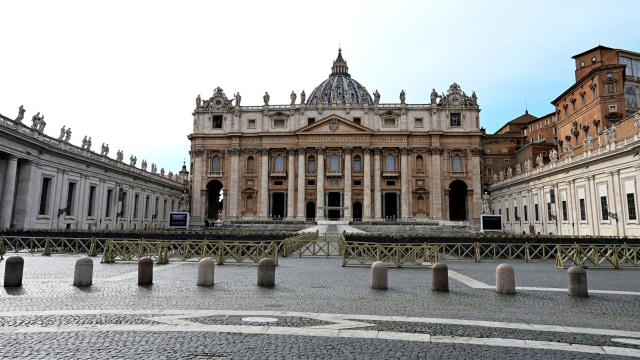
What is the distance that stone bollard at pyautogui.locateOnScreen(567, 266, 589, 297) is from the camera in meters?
10.2

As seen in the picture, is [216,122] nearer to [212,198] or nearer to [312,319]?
[212,198]

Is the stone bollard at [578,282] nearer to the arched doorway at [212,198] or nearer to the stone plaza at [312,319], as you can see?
the stone plaza at [312,319]

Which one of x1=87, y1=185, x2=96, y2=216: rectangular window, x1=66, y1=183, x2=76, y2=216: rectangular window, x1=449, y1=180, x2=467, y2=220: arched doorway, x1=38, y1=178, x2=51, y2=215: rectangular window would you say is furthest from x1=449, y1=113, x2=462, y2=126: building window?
x1=38, y1=178, x2=51, y2=215: rectangular window

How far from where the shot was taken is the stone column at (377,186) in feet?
207

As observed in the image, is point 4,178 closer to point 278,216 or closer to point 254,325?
point 254,325

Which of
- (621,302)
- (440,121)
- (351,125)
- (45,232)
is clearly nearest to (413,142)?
(440,121)

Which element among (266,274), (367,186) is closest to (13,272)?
(266,274)

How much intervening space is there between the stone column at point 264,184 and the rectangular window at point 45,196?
3222 centimetres

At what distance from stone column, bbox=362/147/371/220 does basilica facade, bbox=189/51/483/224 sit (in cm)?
16

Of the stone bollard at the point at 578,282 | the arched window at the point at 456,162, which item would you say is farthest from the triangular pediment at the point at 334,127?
the stone bollard at the point at 578,282

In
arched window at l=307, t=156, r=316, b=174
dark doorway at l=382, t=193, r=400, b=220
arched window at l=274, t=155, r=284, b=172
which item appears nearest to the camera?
dark doorway at l=382, t=193, r=400, b=220

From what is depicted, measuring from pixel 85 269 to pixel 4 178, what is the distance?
24.8m

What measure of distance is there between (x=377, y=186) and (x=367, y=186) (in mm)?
1604

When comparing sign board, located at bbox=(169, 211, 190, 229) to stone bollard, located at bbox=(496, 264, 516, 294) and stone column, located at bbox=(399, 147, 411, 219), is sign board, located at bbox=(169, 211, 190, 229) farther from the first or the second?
stone column, located at bbox=(399, 147, 411, 219)
